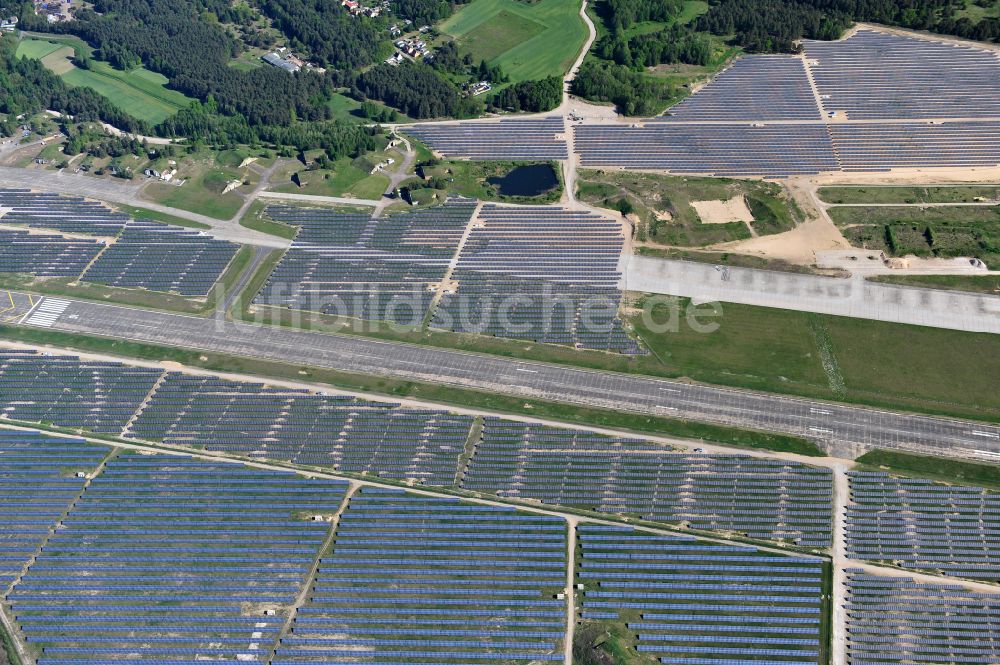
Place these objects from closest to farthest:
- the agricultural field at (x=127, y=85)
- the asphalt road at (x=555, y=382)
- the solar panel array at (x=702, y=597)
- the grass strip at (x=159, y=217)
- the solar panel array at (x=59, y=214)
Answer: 1. the solar panel array at (x=702, y=597)
2. the asphalt road at (x=555, y=382)
3. the grass strip at (x=159, y=217)
4. the solar panel array at (x=59, y=214)
5. the agricultural field at (x=127, y=85)

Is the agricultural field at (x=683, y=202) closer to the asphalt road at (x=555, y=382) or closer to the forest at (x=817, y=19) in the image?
the asphalt road at (x=555, y=382)

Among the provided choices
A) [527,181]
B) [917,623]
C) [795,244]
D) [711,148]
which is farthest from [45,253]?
[917,623]

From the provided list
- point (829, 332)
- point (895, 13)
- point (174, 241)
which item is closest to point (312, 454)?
point (174, 241)

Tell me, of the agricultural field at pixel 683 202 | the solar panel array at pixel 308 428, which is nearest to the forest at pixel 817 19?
the agricultural field at pixel 683 202

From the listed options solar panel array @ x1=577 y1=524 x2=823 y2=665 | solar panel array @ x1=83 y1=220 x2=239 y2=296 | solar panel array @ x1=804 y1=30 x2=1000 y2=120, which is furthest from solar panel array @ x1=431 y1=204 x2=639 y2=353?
solar panel array @ x1=804 y1=30 x2=1000 y2=120

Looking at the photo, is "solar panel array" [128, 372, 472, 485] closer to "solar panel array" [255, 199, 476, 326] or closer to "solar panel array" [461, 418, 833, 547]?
"solar panel array" [461, 418, 833, 547]

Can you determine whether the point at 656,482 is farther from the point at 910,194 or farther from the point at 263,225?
the point at 263,225

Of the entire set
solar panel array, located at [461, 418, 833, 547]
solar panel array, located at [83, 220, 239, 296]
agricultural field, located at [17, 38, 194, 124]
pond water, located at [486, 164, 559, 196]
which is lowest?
solar panel array, located at [461, 418, 833, 547]

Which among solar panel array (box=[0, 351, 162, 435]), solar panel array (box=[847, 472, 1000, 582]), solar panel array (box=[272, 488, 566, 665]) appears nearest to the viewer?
solar panel array (box=[272, 488, 566, 665])
